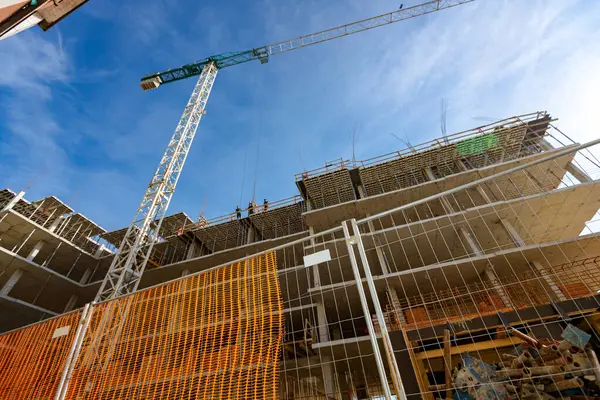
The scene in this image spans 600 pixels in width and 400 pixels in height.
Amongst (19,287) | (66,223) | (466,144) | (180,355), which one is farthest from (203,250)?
(466,144)

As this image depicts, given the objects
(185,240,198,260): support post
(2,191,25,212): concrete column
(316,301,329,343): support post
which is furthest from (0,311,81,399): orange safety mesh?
(2,191,25,212): concrete column

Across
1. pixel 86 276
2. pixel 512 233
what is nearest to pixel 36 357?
pixel 512 233

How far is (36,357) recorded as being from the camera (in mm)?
6367

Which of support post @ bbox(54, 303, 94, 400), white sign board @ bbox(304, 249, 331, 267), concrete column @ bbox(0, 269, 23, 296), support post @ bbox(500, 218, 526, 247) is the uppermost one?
concrete column @ bbox(0, 269, 23, 296)

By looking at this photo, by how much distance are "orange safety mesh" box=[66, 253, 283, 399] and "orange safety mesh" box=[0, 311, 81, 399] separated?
0.56 m

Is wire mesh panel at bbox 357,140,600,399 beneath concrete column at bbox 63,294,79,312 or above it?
beneath

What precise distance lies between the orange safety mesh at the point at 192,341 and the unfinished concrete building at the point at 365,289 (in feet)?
0.09

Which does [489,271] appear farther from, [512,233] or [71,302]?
[71,302]

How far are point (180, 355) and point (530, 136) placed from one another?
21.5m

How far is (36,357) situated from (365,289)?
1179 cm

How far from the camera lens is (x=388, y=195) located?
1680cm

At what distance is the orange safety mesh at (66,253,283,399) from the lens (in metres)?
4.58

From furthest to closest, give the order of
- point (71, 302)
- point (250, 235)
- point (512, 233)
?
point (71, 302) < point (250, 235) < point (512, 233)

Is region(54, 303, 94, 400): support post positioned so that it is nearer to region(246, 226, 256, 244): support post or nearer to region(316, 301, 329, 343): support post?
region(316, 301, 329, 343): support post
